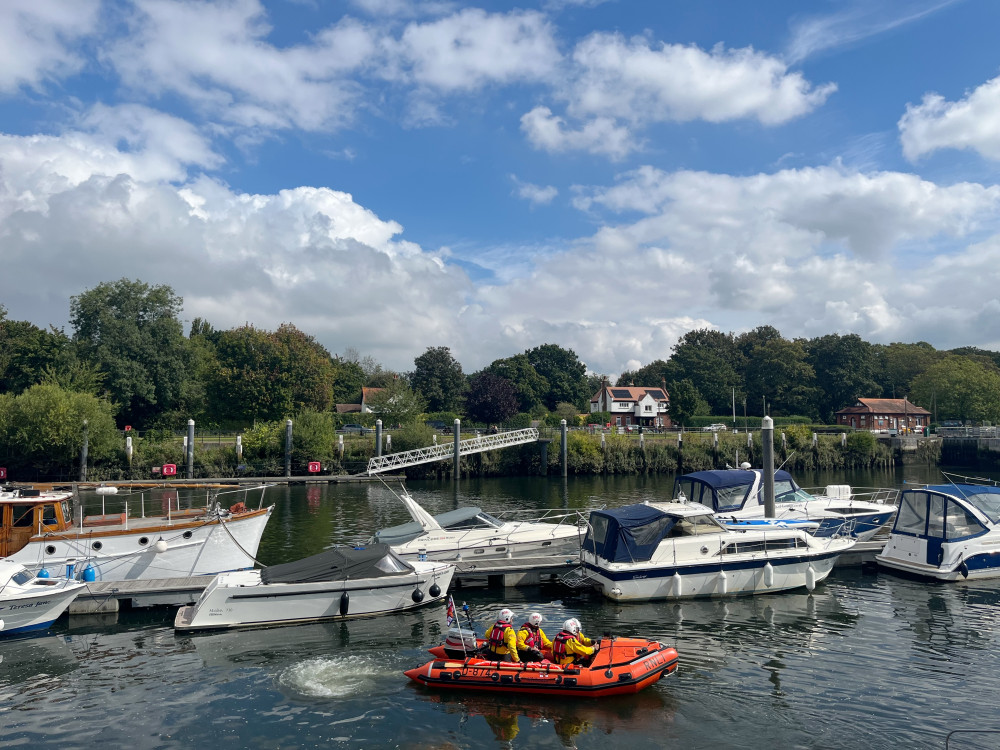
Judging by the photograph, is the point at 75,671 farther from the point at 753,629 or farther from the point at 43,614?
the point at 753,629

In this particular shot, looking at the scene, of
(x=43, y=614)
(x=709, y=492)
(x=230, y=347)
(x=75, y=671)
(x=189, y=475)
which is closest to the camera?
(x=75, y=671)

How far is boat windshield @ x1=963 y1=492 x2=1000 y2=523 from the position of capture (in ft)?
66.7

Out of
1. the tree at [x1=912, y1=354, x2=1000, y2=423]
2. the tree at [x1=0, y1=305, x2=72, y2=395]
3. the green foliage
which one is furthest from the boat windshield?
the tree at [x1=912, y1=354, x2=1000, y2=423]

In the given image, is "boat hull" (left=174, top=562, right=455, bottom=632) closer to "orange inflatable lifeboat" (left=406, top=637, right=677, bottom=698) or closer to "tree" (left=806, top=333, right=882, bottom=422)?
"orange inflatable lifeboat" (left=406, top=637, right=677, bottom=698)

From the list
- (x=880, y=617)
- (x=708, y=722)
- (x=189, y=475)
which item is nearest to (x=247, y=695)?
(x=708, y=722)

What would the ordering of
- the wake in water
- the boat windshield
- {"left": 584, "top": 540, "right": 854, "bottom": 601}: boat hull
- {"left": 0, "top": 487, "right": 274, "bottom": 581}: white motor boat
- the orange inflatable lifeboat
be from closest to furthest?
the orange inflatable lifeboat < the wake in water < {"left": 584, "top": 540, "right": 854, "bottom": 601}: boat hull < {"left": 0, "top": 487, "right": 274, "bottom": 581}: white motor boat < the boat windshield

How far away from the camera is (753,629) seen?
16.2 metres

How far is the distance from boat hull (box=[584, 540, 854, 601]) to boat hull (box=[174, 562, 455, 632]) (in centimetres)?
487

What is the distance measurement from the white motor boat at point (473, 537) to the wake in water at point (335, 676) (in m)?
5.71

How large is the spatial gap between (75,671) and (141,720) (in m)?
3.40

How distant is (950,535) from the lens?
20.1 meters

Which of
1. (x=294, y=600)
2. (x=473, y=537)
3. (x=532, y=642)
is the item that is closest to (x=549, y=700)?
(x=532, y=642)

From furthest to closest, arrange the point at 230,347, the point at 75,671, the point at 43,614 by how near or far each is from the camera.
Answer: the point at 230,347
the point at 43,614
the point at 75,671

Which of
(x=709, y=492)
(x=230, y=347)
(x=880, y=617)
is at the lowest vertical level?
(x=880, y=617)
